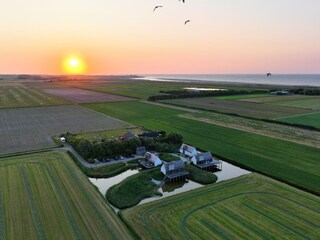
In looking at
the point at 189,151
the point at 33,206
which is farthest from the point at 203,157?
the point at 33,206

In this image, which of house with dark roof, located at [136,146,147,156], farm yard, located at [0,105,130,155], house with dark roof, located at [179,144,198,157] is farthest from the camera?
farm yard, located at [0,105,130,155]

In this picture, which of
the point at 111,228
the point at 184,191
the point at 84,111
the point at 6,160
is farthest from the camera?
the point at 84,111

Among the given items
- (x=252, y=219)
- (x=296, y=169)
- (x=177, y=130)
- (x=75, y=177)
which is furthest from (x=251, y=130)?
(x=75, y=177)

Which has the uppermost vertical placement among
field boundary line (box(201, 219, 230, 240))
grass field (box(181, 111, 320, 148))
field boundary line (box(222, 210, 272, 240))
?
grass field (box(181, 111, 320, 148))

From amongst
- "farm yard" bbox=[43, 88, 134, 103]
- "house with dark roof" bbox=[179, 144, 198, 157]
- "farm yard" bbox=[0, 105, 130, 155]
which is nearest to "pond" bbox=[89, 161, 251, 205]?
"house with dark roof" bbox=[179, 144, 198, 157]

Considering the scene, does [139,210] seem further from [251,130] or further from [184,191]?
[251,130]

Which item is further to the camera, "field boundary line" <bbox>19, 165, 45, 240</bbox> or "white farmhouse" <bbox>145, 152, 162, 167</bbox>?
"white farmhouse" <bbox>145, 152, 162, 167</bbox>

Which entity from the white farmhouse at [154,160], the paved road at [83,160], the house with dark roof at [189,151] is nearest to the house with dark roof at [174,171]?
the white farmhouse at [154,160]

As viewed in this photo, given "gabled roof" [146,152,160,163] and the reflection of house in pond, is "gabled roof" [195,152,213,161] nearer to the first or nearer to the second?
the reflection of house in pond
